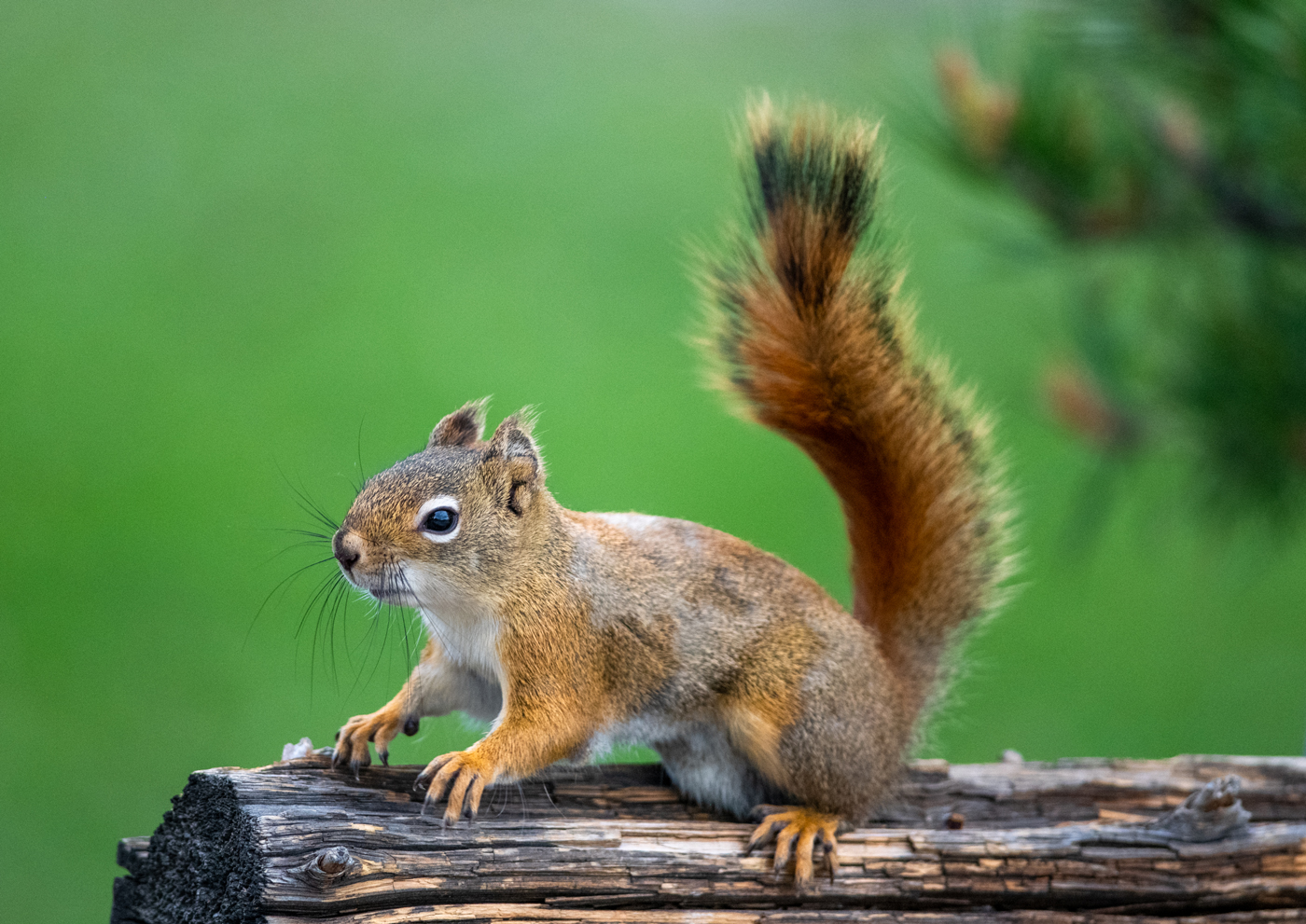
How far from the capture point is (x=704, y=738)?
1.36 metres

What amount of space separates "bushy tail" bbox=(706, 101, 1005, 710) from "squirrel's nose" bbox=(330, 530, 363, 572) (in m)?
0.51

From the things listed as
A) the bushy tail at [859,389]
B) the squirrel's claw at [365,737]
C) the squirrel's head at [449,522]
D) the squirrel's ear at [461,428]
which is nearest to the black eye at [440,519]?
the squirrel's head at [449,522]

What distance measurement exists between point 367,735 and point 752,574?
0.47 meters

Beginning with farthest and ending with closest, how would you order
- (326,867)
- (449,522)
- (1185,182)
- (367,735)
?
(1185,182)
(367,735)
(449,522)
(326,867)

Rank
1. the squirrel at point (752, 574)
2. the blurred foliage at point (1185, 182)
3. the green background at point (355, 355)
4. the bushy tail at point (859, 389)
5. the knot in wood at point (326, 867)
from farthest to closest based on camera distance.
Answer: the green background at point (355, 355), the blurred foliage at point (1185, 182), the bushy tail at point (859, 389), the squirrel at point (752, 574), the knot in wood at point (326, 867)

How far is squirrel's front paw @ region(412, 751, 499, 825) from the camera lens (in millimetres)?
1155

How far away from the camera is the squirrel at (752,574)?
1216 millimetres

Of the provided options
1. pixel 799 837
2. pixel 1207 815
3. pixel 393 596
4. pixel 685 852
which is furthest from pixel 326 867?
pixel 1207 815

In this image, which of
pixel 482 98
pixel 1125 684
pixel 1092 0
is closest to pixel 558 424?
pixel 1092 0

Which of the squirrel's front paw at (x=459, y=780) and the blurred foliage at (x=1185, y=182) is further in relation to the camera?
the blurred foliage at (x=1185, y=182)

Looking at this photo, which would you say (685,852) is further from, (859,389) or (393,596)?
(859,389)

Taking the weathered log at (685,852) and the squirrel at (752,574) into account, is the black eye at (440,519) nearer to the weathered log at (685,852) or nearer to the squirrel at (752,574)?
the squirrel at (752,574)

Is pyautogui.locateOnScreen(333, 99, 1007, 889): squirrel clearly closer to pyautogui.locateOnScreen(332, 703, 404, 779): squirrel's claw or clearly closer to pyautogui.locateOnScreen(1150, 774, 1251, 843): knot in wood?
pyautogui.locateOnScreen(332, 703, 404, 779): squirrel's claw

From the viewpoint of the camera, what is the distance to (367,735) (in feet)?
4.22
